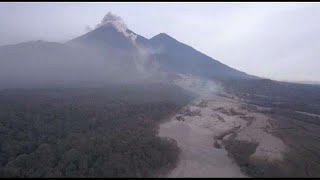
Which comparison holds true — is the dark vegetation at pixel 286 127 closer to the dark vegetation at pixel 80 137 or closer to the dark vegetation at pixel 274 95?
the dark vegetation at pixel 274 95

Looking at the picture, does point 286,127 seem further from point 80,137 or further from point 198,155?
point 80,137

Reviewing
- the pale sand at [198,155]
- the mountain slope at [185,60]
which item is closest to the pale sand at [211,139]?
the pale sand at [198,155]

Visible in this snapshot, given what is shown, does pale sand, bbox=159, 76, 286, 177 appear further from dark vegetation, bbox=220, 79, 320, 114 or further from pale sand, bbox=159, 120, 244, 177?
dark vegetation, bbox=220, 79, 320, 114

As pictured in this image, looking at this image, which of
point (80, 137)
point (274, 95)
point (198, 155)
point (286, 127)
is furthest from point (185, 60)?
point (80, 137)

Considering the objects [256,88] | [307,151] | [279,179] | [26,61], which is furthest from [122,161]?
[26,61]

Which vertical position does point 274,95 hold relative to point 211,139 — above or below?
above

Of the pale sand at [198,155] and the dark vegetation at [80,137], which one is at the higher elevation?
the dark vegetation at [80,137]

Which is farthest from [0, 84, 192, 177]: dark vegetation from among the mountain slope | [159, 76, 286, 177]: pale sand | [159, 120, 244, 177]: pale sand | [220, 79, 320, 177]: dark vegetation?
the mountain slope

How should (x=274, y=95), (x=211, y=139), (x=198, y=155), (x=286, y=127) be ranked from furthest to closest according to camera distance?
(x=274, y=95)
(x=286, y=127)
(x=211, y=139)
(x=198, y=155)
